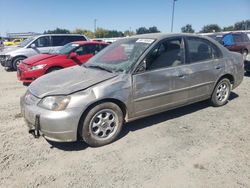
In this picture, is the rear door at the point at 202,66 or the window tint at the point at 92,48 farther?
the window tint at the point at 92,48

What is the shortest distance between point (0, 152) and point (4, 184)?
84 centimetres

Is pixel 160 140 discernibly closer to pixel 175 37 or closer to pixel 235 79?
pixel 175 37

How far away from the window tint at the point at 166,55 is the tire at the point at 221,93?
1.30 metres

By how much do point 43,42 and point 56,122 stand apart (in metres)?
9.21

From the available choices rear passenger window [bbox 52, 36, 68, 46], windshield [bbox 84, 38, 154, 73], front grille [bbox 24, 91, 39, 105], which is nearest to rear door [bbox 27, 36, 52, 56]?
rear passenger window [bbox 52, 36, 68, 46]

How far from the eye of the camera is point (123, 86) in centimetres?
356

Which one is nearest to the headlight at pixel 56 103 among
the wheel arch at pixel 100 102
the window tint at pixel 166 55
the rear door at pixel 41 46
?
the wheel arch at pixel 100 102

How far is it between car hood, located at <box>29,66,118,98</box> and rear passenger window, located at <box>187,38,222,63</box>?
167 centimetres

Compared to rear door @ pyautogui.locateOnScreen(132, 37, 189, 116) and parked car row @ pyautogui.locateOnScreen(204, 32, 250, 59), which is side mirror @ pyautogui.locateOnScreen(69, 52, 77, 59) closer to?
rear door @ pyautogui.locateOnScreen(132, 37, 189, 116)

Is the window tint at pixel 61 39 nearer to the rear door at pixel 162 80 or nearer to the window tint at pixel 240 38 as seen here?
the rear door at pixel 162 80

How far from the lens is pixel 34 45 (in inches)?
440

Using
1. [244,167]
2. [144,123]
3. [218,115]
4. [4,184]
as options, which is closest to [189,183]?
[244,167]

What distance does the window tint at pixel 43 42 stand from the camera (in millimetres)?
11273

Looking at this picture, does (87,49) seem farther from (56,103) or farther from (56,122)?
(56,122)
